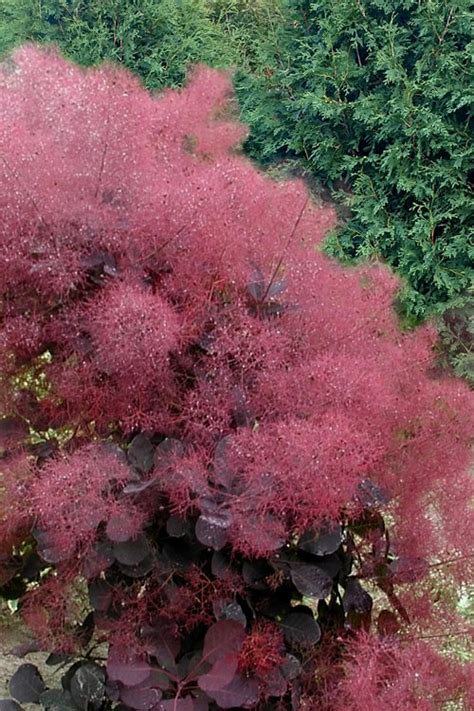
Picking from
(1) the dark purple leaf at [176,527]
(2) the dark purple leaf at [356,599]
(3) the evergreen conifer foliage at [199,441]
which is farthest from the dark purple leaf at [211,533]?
(2) the dark purple leaf at [356,599]

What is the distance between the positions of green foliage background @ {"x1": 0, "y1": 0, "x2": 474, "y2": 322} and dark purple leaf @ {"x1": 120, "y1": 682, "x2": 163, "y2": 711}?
4561mm

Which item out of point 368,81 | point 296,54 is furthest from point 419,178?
point 296,54

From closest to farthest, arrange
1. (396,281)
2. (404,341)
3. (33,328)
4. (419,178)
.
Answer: (33,328) < (404,341) < (396,281) < (419,178)

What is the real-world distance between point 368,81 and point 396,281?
484cm

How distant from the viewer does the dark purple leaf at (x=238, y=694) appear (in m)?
1.87

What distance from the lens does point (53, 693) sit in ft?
7.03

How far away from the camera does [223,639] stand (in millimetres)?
1901

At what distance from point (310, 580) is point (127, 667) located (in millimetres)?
475

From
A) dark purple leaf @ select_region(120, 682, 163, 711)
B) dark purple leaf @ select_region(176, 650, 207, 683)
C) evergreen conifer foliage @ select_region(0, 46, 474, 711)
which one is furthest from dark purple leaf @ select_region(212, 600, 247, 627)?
dark purple leaf @ select_region(120, 682, 163, 711)

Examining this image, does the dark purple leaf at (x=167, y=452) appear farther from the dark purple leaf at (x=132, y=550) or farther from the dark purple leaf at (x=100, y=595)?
the dark purple leaf at (x=100, y=595)

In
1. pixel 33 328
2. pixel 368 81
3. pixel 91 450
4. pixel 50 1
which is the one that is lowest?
pixel 50 1

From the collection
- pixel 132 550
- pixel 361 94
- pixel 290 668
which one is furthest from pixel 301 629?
pixel 361 94

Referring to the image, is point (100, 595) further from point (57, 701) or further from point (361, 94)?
point (361, 94)

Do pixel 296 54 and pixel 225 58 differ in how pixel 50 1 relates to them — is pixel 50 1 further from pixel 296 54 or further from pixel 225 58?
pixel 296 54
